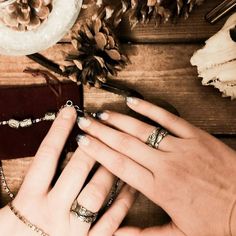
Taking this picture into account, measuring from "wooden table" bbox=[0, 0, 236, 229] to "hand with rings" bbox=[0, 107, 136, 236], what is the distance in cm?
10

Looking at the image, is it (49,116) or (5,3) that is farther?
(49,116)

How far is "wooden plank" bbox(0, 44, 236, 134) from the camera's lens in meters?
0.78

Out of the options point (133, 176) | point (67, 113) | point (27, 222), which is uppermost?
Answer: point (67, 113)

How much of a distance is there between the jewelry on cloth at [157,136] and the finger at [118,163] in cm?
5

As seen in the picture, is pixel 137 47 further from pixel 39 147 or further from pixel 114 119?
pixel 39 147

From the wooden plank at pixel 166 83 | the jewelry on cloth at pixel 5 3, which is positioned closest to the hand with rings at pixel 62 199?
the wooden plank at pixel 166 83

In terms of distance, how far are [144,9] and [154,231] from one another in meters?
0.40

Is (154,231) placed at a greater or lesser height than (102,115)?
lesser

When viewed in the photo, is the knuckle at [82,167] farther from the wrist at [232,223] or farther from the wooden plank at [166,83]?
the wrist at [232,223]

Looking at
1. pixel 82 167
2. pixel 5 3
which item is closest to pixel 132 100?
pixel 82 167

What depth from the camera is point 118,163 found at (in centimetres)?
75

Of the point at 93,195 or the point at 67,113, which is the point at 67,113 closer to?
the point at 67,113

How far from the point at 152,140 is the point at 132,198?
0.40 feet

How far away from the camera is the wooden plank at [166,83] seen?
779 mm
